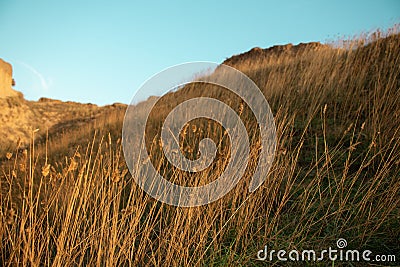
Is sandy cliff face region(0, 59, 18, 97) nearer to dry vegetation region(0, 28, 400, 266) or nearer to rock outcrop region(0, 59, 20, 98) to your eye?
rock outcrop region(0, 59, 20, 98)

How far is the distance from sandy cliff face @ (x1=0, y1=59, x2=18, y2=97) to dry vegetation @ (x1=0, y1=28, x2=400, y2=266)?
7.60 meters

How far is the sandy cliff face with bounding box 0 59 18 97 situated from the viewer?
12.9 metres

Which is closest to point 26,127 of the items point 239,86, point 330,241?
point 239,86

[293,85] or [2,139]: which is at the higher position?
[293,85]

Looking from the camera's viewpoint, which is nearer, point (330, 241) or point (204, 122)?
point (330, 241)

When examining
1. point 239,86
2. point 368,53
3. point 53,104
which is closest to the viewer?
point 368,53

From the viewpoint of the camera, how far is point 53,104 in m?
19.5

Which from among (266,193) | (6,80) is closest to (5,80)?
(6,80)

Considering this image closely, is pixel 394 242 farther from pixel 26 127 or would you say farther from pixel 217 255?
pixel 26 127

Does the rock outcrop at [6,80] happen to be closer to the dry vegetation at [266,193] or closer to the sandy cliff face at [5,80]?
the sandy cliff face at [5,80]

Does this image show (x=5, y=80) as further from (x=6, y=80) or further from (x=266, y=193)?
(x=266, y=193)

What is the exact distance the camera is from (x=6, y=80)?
43.4 feet

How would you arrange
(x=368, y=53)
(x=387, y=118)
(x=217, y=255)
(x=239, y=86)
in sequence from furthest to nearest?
(x=239, y=86) < (x=368, y=53) < (x=387, y=118) < (x=217, y=255)

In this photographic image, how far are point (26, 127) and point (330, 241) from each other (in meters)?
13.2
